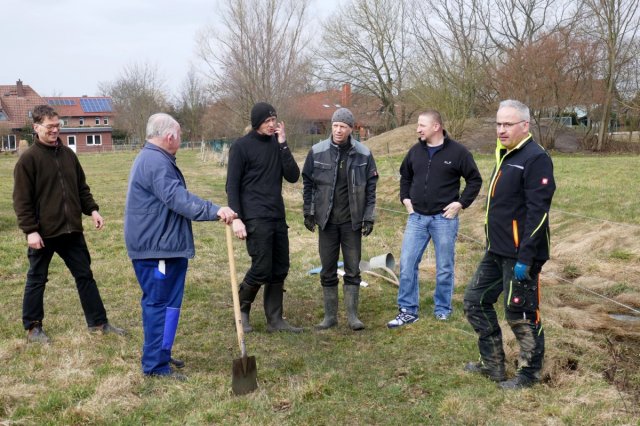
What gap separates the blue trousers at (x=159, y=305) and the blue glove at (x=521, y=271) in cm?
231

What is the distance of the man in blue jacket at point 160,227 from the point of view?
4219 millimetres

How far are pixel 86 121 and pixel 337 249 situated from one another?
229 feet

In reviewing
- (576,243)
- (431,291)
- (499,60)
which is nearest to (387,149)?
(499,60)

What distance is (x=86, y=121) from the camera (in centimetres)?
6969

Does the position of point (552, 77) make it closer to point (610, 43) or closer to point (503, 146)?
point (610, 43)

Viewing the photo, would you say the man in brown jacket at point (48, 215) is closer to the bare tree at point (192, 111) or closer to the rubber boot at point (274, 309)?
the rubber boot at point (274, 309)

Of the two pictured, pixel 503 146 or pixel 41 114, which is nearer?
pixel 503 146

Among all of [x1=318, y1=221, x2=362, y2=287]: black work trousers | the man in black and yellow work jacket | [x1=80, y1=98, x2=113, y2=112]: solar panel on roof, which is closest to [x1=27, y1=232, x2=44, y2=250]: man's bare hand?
[x1=318, y1=221, x2=362, y2=287]: black work trousers

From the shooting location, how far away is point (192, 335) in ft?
18.5

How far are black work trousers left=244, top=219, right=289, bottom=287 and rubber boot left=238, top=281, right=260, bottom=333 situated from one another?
0.22 ft

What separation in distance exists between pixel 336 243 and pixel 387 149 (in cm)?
2431

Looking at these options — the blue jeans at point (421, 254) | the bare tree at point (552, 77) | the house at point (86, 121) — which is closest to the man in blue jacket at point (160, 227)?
the blue jeans at point (421, 254)

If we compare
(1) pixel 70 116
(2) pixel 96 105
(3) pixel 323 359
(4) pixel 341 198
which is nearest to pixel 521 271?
(3) pixel 323 359

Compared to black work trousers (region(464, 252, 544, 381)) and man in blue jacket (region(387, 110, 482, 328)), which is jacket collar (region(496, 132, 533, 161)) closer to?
black work trousers (region(464, 252, 544, 381))
